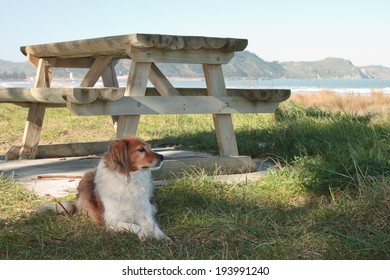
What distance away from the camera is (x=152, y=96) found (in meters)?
5.79

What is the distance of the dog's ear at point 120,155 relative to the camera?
392cm

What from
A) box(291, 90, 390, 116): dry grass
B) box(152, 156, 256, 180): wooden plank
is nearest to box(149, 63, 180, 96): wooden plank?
box(152, 156, 256, 180): wooden plank

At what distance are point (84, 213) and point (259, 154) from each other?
11.1ft

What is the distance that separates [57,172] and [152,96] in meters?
1.42

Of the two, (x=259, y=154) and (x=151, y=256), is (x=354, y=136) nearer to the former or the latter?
(x=259, y=154)

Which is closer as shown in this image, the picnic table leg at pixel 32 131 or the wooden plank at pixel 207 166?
the wooden plank at pixel 207 166

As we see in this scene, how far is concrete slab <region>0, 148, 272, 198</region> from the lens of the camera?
544 centimetres

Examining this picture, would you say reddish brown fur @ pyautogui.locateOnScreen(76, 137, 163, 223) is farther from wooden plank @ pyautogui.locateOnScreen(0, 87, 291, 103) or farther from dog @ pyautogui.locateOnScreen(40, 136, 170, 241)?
wooden plank @ pyautogui.locateOnScreen(0, 87, 291, 103)

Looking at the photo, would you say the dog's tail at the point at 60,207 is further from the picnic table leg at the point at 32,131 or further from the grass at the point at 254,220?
the picnic table leg at the point at 32,131

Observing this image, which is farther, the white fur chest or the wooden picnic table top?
the wooden picnic table top

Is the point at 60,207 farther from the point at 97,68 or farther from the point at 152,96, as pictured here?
the point at 97,68

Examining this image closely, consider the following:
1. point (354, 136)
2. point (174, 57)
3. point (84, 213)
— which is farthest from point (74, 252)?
point (354, 136)

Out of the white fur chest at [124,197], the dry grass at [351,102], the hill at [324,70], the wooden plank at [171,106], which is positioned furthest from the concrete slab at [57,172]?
the hill at [324,70]

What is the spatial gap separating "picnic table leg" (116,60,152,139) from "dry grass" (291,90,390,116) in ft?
21.2
